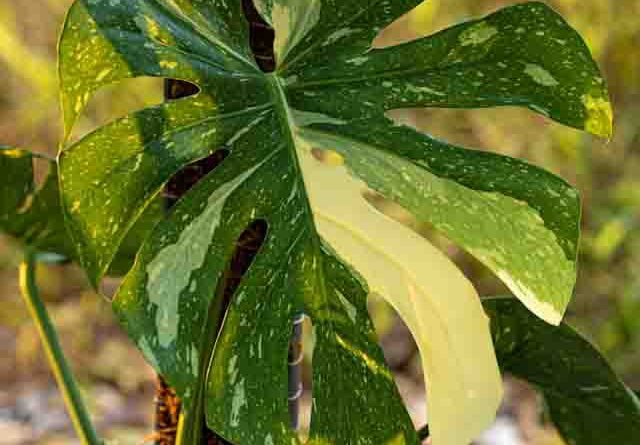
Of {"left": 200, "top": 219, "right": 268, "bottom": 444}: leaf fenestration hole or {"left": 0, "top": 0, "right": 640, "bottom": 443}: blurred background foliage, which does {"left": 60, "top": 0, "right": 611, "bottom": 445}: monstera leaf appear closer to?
{"left": 200, "top": 219, "right": 268, "bottom": 444}: leaf fenestration hole

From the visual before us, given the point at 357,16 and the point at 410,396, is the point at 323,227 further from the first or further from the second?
the point at 410,396

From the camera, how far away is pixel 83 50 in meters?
0.60

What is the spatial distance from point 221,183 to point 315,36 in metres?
0.13

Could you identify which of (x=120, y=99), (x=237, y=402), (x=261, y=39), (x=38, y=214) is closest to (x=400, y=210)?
(x=120, y=99)

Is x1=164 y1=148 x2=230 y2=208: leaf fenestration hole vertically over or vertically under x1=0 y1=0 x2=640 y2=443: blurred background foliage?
over

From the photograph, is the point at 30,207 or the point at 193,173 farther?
the point at 30,207

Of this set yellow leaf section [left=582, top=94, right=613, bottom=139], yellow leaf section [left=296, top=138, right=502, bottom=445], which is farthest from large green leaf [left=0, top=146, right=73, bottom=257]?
yellow leaf section [left=582, top=94, right=613, bottom=139]

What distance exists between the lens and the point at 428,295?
653mm

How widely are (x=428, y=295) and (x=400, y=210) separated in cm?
192

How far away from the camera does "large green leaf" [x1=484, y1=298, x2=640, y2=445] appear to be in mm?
822

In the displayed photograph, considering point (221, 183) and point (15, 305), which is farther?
point (15, 305)

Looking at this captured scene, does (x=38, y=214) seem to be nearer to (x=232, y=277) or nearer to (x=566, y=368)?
(x=232, y=277)

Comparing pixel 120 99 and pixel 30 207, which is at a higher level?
pixel 30 207

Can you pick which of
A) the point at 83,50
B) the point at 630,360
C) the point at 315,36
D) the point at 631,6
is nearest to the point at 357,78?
the point at 315,36
